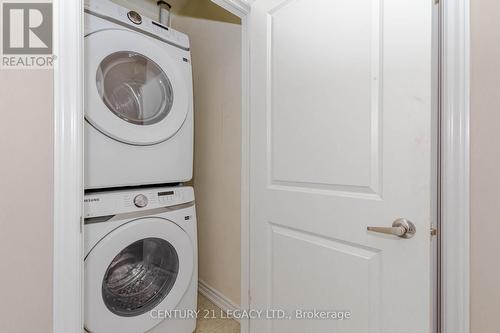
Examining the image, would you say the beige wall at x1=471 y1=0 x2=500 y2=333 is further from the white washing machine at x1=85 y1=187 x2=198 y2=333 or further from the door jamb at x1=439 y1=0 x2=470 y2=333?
the white washing machine at x1=85 y1=187 x2=198 y2=333

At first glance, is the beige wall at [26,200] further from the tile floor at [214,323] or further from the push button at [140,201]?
the tile floor at [214,323]

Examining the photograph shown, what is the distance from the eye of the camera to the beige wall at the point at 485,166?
0.75 meters

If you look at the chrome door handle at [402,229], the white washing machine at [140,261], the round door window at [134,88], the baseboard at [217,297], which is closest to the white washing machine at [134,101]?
the round door window at [134,88]

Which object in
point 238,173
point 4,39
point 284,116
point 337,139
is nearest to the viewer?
point 4,39

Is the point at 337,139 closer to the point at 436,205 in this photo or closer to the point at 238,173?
the point at 436,205

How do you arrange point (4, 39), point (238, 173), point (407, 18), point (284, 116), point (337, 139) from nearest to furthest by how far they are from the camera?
point (4, 39) → point (407, 18) → point (337, 139) → point (284, 116) → point (238, 173)

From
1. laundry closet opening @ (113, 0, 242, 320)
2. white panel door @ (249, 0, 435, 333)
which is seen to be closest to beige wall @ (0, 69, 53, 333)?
white panel door @ (249, 0, 435, 333)

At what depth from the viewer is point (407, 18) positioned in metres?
0.81

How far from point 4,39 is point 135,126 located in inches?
23.5

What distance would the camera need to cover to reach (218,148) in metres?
1.88

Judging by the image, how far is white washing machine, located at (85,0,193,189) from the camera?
1.14m

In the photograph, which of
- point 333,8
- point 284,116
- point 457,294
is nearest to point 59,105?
point 284,116

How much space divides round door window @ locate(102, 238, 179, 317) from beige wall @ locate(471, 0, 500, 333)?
124cm

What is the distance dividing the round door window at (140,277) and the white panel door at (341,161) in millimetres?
468
